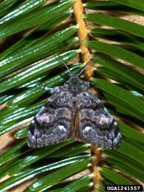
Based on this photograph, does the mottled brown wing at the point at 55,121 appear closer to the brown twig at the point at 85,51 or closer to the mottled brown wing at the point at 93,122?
the mottled brown wing at the point at 93,122

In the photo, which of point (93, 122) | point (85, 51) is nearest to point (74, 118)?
point (93, 122)

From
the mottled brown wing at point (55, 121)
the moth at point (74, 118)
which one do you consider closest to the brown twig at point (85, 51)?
the moth at point (74, 118)

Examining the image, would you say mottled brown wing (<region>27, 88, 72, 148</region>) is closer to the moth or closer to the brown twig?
the moth

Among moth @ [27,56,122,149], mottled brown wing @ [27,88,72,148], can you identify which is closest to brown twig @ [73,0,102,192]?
moth @ [27,56,122,149]

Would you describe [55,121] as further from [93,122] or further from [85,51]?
[85,51]

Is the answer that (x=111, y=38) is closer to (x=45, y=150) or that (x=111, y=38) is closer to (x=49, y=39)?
(x=49, y=39)

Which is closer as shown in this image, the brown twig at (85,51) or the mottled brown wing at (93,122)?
the brown twig at (85,51)

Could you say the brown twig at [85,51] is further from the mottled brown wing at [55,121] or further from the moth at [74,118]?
the mottled brown wing at [55,121]

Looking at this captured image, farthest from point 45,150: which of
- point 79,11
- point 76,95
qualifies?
point 79,11
